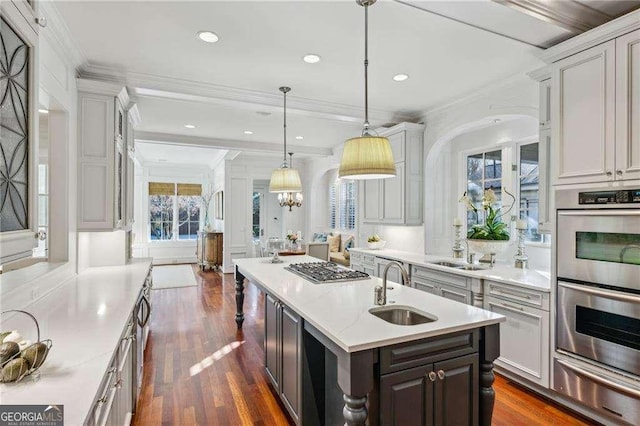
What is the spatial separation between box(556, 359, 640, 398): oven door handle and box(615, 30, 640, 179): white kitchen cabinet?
1319 millimetres

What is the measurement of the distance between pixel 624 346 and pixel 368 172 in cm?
197

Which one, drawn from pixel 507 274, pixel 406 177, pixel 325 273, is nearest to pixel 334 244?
pixel 406 177

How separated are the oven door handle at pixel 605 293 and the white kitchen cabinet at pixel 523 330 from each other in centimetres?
24

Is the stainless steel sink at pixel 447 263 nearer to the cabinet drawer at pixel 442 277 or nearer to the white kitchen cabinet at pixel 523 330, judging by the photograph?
the cabinet drawer at pixel 442 277

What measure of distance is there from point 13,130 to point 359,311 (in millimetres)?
1778

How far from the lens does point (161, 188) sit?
9.54 m

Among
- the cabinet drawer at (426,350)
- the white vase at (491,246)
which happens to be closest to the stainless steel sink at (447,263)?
the white vase at (491,246)

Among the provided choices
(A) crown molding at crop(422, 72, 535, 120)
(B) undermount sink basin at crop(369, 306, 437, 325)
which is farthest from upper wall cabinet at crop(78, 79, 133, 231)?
(A) crown molding at crop(422, 72, 535, 120)

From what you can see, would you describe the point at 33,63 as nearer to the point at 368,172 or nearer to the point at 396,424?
the point at 368,172

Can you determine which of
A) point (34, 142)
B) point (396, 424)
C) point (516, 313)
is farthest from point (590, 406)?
point (34, 142)

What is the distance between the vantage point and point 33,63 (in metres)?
1.32

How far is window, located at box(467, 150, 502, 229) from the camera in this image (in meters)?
4.33

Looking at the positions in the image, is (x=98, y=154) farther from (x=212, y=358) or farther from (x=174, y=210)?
(x=174, y=210)

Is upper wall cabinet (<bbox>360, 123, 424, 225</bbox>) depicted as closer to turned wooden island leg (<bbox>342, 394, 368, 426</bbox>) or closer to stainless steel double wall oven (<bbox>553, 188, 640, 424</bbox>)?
stainless steel double wall oven (<bbox>553, 188, 640, 424</bbox>)
